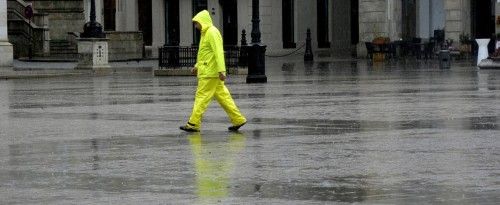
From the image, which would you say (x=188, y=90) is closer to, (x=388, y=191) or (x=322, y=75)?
(x=322, y=75)

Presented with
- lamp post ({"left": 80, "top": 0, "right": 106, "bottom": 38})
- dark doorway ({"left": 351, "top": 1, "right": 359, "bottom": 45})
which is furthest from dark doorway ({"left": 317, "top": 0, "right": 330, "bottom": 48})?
lamp post ({"left": 80, "top": 0, "right": 106, "bottom": 38})

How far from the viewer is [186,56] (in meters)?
43.8

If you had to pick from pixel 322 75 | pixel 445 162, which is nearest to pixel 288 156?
pixel 445 162

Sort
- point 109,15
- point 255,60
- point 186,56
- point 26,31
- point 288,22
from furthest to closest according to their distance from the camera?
1. point 109,15
2. point 288,22
3. point 26,31
4. point 186,56
5. point 255,60

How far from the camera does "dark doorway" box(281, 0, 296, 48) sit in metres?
70.5

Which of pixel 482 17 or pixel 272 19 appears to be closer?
pixel 482 17

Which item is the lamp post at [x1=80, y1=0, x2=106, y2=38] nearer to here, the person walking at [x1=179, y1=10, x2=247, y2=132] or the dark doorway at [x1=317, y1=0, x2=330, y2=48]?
the dark doorway at [x1=317, y1=0, x2=330, y2=48]

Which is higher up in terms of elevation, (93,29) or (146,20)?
(146,20)

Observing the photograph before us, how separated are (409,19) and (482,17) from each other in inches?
142

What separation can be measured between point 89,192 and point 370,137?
5.98 metres

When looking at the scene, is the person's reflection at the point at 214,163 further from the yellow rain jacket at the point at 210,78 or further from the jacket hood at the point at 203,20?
the jacket hood at the point at 203,20

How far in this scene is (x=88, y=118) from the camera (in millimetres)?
22141

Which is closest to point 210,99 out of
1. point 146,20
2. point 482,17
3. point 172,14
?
point 482,17

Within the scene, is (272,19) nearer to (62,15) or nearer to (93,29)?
(62,15)
